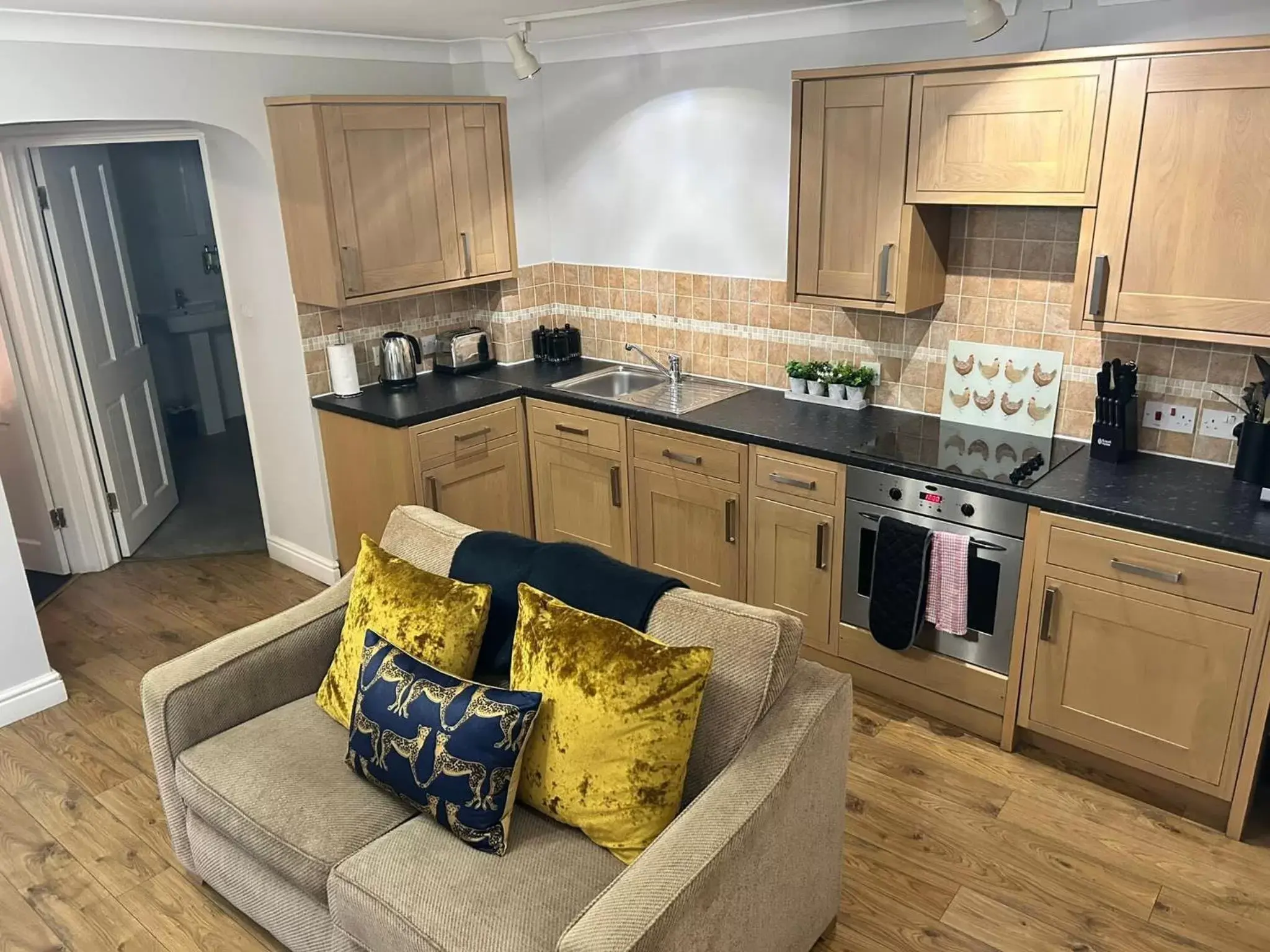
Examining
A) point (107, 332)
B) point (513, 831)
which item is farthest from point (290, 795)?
point (107, 332)

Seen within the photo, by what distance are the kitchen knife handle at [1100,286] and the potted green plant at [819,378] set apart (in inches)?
45.2

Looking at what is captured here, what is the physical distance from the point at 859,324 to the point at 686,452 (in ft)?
2.79

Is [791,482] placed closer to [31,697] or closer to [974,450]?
[974,450]

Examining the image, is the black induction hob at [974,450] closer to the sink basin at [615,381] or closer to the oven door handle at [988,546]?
the oven door handle at [988,546]

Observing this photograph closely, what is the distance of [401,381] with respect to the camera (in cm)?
431

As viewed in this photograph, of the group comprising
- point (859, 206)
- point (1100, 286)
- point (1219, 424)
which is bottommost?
point (1219, 424)

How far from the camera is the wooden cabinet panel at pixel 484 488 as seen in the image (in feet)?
13.2

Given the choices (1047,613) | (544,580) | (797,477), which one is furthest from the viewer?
(797,477)

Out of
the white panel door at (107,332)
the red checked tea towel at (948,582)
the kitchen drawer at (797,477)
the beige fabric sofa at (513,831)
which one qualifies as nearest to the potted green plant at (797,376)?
the kitchen drawer at (797,477)

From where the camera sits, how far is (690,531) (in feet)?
12.6

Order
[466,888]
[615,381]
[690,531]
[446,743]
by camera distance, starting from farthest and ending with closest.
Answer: [615,381] → [690,531] → [446,743] → [466,888]

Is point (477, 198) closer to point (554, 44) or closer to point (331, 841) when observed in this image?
point (554, 44)

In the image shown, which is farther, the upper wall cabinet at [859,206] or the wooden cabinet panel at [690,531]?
the wooden cabinet panel at [690,531]

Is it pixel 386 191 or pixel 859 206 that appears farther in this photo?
pixel 386 191
